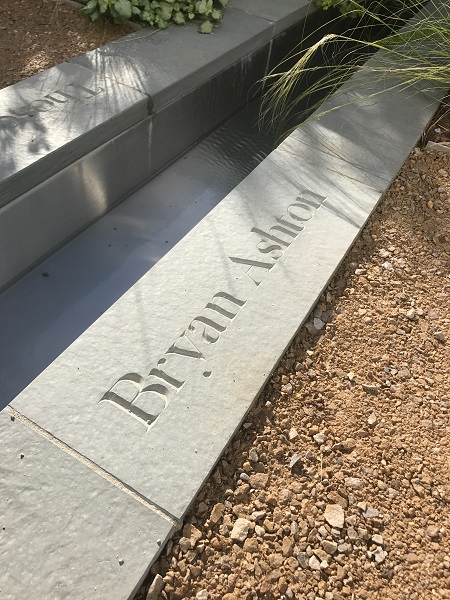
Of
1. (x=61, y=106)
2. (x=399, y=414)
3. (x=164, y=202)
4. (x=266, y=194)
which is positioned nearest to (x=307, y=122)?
(x=266, y=194)

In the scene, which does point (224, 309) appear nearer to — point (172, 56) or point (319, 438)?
point (319, 438)

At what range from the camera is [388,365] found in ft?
6.12

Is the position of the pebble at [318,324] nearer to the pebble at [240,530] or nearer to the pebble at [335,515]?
the pebble at [335,515]

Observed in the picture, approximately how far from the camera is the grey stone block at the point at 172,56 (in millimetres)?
2738

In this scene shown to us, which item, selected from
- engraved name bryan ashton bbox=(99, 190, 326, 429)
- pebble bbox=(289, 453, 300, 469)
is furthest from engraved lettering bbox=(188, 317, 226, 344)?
pebble bbox=(289, 453, 300, 469)

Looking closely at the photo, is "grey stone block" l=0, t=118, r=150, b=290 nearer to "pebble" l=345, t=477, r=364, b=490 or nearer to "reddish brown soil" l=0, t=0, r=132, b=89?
"reddish brown soil" l=0, t=0, r=132, b=89

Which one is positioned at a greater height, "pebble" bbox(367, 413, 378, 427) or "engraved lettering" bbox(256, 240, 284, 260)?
"engraved lettering" bbox(256, 240, 284, 260)

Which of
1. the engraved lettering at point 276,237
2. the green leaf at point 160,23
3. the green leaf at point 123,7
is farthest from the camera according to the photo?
the green leaf at point 160,23

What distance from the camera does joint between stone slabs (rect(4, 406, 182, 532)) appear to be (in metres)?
1.39

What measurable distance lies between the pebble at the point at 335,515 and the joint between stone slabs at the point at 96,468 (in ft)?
1.39

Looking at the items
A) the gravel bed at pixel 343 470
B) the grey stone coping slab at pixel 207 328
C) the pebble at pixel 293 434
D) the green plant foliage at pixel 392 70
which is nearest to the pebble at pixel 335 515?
the gravel bed at pixel 343 470

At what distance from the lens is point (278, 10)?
371cm

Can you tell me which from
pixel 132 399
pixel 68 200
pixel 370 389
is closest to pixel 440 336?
pixel 370 389

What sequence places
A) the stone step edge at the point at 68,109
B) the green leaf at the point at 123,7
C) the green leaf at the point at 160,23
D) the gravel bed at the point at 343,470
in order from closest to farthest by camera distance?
the gravel bed at the point at 343,470, the stone step edge at the point at 68,109, the green leaf at the point at 123,7, the green leaf at the point at 160,23
